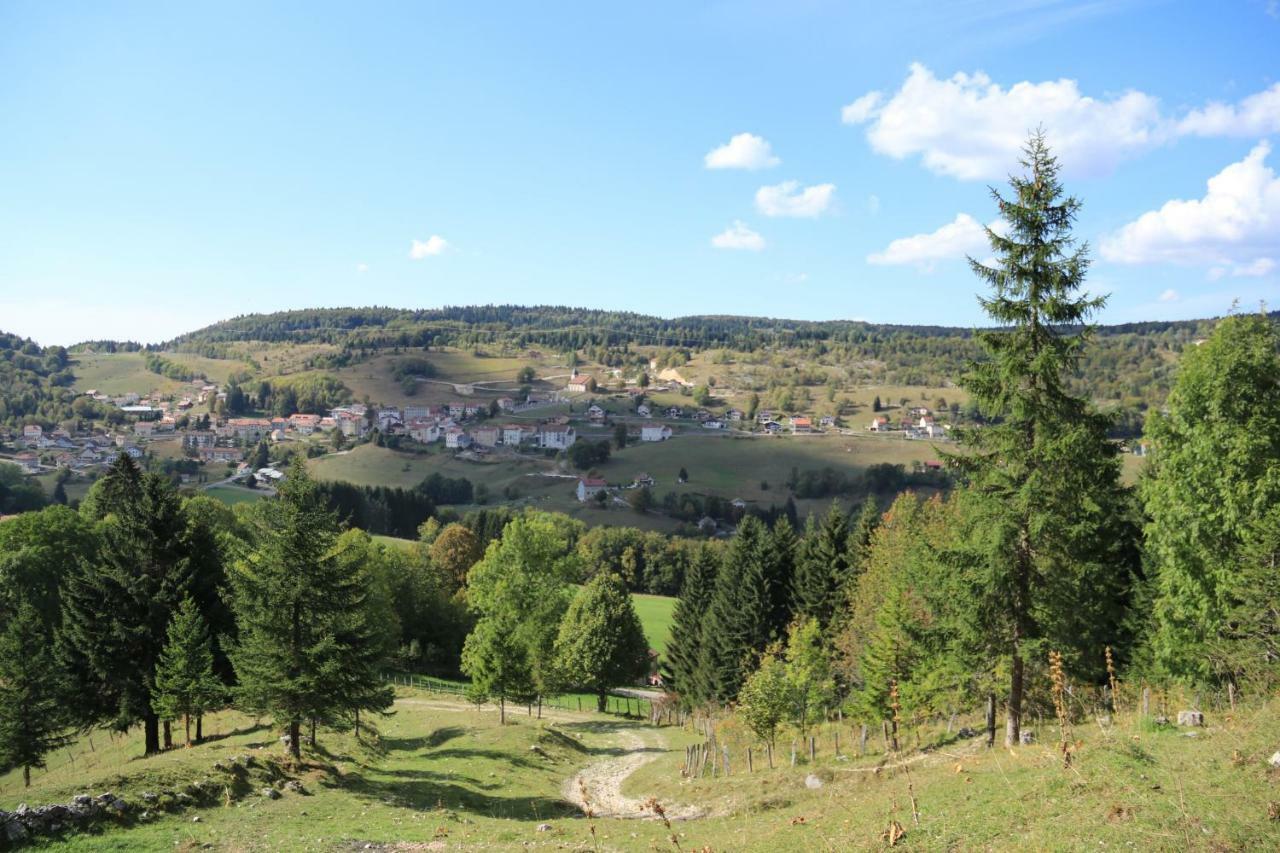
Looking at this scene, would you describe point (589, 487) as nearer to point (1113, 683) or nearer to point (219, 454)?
point (219, 454)

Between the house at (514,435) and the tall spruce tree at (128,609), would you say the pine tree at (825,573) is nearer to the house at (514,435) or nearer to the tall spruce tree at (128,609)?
the tall spruce tree at (128,609)

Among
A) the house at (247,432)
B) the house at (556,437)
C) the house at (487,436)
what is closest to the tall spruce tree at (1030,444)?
the house at (556,437)

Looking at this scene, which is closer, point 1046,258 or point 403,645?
point 1046,258

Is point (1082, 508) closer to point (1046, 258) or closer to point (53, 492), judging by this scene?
point (1046, 258)

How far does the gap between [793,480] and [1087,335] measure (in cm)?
13258

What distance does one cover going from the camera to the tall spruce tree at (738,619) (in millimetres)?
44188

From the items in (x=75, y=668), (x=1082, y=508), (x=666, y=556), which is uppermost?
(x=1082, y=508)

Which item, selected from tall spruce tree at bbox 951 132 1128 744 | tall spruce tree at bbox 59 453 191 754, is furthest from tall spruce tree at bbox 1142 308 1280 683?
tall spruce tree at bbox 59 453 191 754

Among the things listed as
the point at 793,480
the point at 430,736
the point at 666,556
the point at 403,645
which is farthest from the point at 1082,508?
the point at 793,480

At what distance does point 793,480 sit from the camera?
147 m

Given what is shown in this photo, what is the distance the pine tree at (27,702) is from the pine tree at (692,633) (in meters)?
31.9

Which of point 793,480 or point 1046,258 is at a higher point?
point 1046,258

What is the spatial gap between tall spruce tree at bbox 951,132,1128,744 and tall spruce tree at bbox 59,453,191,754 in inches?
1064

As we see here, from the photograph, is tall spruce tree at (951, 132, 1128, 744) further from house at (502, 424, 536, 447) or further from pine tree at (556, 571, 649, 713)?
house at (502, 424, 536, 447)
